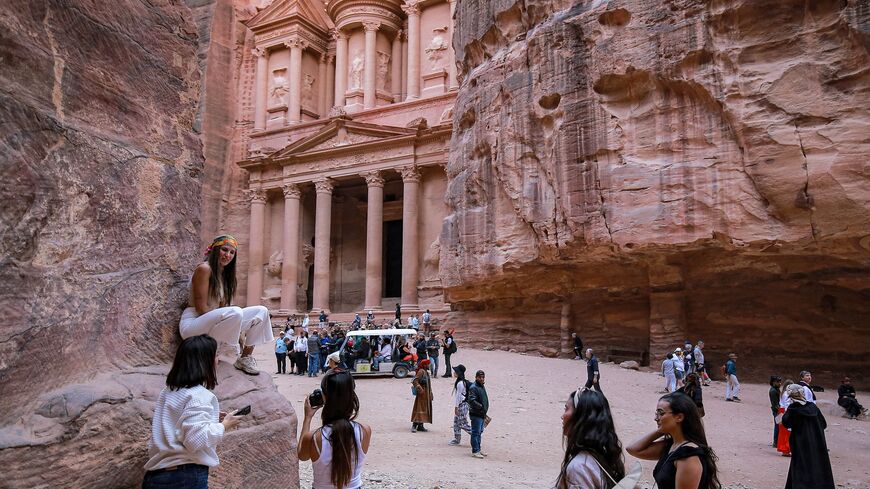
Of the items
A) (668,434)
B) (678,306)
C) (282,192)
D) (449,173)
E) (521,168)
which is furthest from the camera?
(282,192)

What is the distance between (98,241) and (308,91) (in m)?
41.2

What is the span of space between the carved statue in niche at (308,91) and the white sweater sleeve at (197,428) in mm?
41794

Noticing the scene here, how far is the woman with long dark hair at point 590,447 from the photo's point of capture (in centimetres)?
283

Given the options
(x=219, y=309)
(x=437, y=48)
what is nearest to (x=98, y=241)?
(x=219, y=309)

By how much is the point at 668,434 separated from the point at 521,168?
653 inches

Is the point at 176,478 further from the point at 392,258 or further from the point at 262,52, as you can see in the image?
the point at 262,52

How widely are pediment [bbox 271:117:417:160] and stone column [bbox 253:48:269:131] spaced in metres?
6.29

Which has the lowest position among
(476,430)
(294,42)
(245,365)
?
(476,430)

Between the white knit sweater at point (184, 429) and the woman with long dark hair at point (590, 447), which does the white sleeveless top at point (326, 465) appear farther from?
the woman with long dark hair at point (590, 447)

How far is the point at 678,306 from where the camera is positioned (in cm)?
1803

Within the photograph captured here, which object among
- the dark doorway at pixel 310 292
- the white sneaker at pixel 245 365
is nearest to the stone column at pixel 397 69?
the dark doorway at pixel 310 292

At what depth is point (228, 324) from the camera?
3.97m

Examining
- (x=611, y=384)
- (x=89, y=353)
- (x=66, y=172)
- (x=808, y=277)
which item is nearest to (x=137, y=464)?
(x=89, y=353)

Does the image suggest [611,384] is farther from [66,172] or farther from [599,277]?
[66,172]
